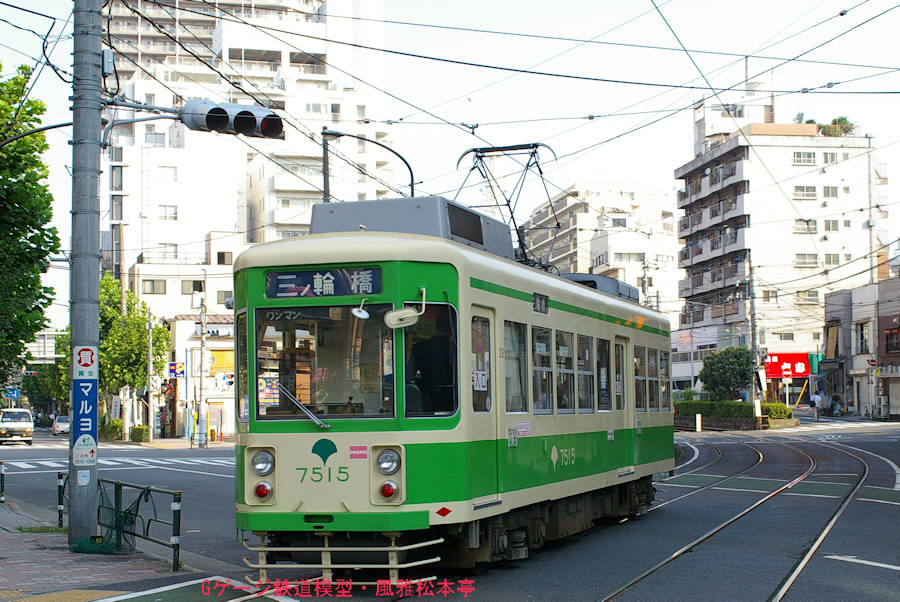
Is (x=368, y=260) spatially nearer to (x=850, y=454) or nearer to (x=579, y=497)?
(x=579, y=497)

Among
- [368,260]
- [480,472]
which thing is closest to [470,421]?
[480,472]

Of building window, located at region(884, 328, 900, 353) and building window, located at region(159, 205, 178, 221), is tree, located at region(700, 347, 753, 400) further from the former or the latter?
building window, located at region(159, 205, 178, 221)

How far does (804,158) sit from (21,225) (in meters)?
62.5

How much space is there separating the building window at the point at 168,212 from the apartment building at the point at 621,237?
33259 mm

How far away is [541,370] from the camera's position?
10883 millimetres

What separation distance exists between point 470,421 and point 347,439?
1.10 meters

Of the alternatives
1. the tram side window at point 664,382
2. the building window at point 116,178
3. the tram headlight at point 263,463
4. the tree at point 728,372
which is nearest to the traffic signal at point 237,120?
the tram headlight at point 263,463

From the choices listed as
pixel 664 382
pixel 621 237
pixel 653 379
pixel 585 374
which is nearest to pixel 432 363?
pixel 585 374

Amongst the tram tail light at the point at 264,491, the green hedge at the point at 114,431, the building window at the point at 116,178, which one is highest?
the building window at the point at 116,178

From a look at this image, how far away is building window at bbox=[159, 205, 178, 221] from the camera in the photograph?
2820 inches

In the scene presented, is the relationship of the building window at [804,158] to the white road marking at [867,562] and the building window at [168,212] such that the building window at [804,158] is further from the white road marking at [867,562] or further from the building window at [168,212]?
the white road marking at [867,562]

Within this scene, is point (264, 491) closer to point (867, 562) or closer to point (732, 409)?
point (867, 562)

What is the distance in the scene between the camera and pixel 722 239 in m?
72.5

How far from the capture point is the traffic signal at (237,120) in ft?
38.5
